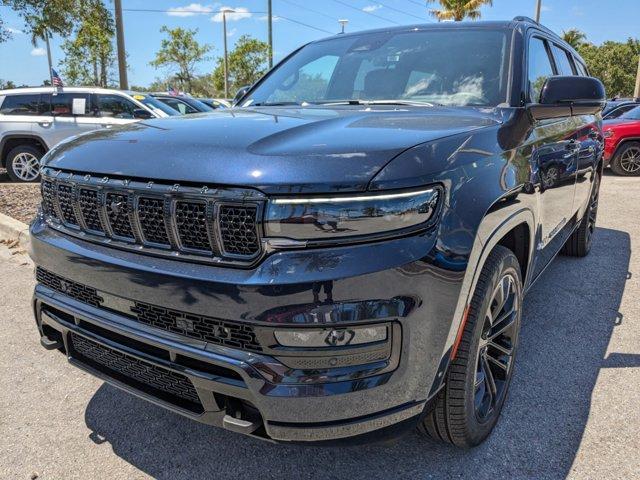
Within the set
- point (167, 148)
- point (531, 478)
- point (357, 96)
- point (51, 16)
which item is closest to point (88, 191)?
point (167, 148)

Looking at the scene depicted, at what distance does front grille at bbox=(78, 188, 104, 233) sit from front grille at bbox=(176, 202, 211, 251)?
0.47m

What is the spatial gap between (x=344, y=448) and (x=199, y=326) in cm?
93

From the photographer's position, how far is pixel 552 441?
2.30m

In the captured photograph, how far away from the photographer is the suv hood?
1.61 metres

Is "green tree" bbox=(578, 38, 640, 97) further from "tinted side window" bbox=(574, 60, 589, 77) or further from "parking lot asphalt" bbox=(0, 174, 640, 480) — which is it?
"parking lot asphalt" bbox=(0, 174, 640, 480)

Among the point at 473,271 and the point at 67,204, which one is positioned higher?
the point at 67,204

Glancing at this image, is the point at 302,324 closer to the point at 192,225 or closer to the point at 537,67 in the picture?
the point at 192,225

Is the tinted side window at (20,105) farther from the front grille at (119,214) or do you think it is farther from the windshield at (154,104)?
the front grille at (119,214)

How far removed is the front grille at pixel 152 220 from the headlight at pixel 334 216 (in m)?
0.43

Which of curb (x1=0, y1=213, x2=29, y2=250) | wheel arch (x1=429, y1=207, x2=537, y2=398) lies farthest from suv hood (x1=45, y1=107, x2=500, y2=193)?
curb (x1=0, y1=213, x2=29, y2=250)

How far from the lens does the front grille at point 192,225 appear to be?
1689 millimetres

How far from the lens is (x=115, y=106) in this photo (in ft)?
32.5

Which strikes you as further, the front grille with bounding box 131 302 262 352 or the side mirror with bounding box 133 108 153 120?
the side mirror with bounding box 133 108 153 120

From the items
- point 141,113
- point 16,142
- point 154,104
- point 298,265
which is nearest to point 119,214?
point 298,265
